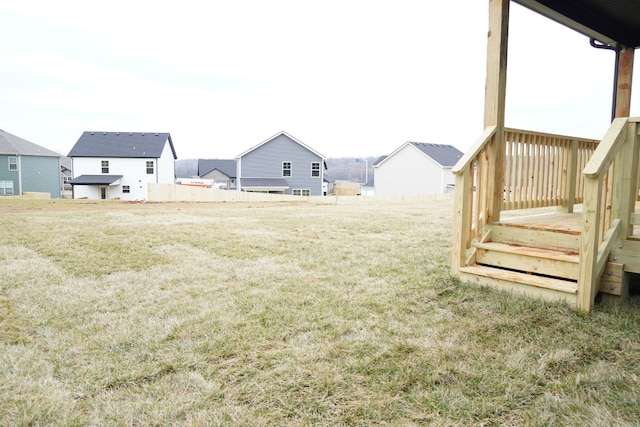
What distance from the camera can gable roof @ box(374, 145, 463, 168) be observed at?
3180 centimetres

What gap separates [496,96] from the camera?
400cm

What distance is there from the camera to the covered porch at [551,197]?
3.07 m

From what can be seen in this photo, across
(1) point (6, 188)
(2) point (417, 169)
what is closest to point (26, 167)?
(1) point (6, 188)

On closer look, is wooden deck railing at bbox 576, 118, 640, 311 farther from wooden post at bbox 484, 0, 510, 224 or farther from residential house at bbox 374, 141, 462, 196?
residential house at bbox 374, 141, 462, 196

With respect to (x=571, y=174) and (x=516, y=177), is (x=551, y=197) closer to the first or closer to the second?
(x=571, y=174)

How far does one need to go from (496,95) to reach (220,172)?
150 feet

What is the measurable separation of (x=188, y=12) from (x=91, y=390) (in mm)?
15317

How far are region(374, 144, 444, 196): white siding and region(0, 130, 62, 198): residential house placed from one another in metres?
28.0

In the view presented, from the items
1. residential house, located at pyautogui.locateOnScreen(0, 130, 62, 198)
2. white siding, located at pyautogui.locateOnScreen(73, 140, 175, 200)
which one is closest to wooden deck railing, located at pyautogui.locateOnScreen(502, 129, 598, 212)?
white siding, located at pyautogui.locateOnScreen(73, 140, 175, 200)

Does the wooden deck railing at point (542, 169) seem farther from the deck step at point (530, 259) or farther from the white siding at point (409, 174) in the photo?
the white siding at point (409, 174)

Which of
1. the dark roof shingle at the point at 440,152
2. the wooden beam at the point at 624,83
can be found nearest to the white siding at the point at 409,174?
the dark roof shingle at the point at 440,152

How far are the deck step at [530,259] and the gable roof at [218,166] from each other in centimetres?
4462

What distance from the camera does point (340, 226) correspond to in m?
7.89

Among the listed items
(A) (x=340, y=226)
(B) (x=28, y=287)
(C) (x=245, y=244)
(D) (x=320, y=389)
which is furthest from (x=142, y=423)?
(A) (x=340, y=226)
